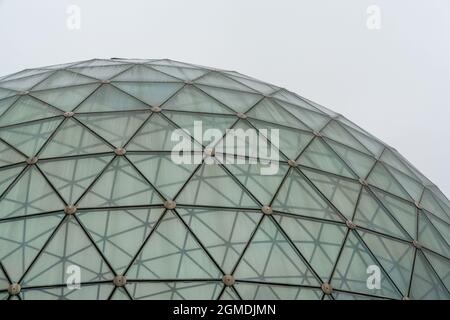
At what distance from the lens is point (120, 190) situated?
15.3m

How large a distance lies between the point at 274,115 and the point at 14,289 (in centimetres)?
1036

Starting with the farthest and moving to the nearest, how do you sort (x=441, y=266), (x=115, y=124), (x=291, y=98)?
(x=291, y=98) → (x=115, y=124) → (x=441, y=266)

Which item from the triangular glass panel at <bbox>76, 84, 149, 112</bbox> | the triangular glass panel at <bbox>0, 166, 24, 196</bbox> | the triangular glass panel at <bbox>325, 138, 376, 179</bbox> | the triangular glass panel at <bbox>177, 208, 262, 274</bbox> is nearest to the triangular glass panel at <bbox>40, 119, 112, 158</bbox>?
the triangular glass panel at <bbox>0, 166, 24, 196</bbox>

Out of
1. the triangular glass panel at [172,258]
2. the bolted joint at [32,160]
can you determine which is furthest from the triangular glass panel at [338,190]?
the bolted joint at [32,160]

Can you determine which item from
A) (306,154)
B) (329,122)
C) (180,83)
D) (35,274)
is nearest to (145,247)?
(35,274)

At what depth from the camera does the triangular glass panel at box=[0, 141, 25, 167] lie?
16.6 meters

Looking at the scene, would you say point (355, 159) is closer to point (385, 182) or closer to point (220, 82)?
point (385, 182)

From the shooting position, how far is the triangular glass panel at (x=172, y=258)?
1367 centimetres

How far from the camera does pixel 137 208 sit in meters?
14.9

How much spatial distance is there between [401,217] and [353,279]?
13.2 ft

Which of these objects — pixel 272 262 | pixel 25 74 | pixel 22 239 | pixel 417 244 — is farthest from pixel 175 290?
pixel 25 74

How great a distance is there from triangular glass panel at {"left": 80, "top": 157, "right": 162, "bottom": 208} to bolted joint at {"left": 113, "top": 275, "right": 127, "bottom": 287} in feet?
6.98

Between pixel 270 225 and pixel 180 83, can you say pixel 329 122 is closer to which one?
pixel 180 83
